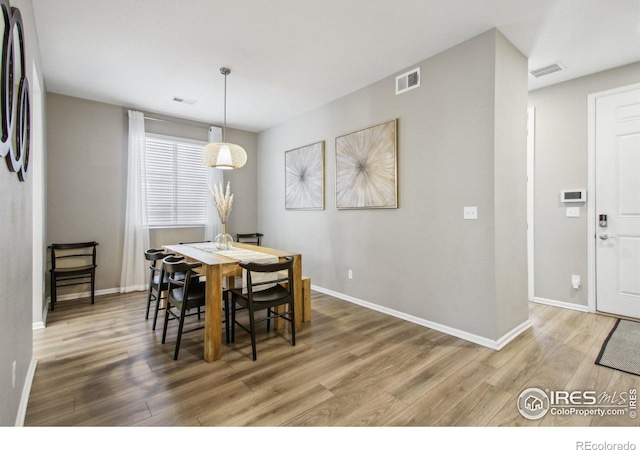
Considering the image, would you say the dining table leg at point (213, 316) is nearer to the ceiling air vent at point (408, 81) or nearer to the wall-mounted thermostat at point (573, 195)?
the ceiling air vent at point (408, 81)

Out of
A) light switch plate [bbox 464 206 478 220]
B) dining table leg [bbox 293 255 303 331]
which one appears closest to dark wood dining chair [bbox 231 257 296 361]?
dining table leg [bbox 293 255 303 331]

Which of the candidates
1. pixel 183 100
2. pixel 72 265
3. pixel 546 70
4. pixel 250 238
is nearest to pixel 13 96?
pixel 183 100

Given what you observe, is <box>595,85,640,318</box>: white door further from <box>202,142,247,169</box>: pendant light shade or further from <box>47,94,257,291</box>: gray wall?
<box>47,94,257,291</box>: gray wall

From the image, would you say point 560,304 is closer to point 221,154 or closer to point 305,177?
point 305,177

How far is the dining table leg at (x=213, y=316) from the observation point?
244 centimetres

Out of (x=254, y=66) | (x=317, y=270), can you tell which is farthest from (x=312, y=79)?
(x=317, y=270)

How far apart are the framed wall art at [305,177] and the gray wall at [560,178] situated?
2875 mm

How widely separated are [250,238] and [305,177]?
177 centimetres

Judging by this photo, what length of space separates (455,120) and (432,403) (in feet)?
7.95

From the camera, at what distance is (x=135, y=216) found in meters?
4.52

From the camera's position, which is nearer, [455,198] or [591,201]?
[455,198]

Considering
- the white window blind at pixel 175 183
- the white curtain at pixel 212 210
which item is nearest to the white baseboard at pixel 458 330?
the white curtain at pixel 212 210

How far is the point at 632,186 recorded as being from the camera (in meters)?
3.25
